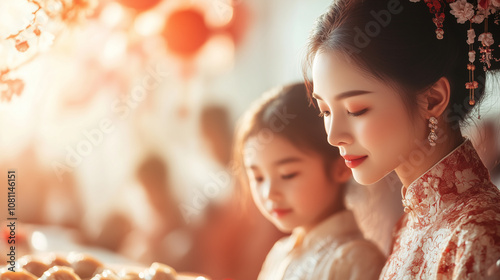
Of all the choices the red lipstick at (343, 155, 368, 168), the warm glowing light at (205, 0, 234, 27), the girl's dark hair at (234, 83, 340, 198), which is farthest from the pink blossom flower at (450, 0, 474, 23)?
the warm glowing light at (205, 0, 234, 27)

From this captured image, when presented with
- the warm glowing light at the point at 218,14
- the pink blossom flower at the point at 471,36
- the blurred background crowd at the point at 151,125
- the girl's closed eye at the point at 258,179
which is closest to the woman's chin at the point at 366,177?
the pink blossom flower at the point at 471,36

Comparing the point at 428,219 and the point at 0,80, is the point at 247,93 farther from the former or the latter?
the point at 428,219

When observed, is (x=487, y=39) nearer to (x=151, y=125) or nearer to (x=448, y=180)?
(x=448, y=180)

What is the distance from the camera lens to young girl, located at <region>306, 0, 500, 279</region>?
84 cm

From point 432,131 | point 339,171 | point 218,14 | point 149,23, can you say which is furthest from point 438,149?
point 149,23

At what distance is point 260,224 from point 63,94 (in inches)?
45.7

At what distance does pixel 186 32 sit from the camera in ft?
7.16

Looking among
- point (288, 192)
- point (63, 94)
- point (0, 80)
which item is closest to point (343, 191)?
point (288, 192)

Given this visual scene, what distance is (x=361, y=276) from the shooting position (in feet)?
3.48

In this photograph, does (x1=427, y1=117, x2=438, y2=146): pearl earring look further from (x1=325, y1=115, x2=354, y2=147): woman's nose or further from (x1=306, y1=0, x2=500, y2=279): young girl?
(x1=325, y1=115, x2=354, y2=147): woman's nose

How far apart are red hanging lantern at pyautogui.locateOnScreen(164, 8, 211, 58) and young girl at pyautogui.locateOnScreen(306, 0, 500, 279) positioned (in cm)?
132

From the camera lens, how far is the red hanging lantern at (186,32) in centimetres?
214

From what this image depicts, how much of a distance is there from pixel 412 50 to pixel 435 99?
8 cm

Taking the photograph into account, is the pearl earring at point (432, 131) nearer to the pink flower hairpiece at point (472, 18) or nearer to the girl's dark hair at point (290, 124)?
the pink flower hairpiece at point (472, 18)
